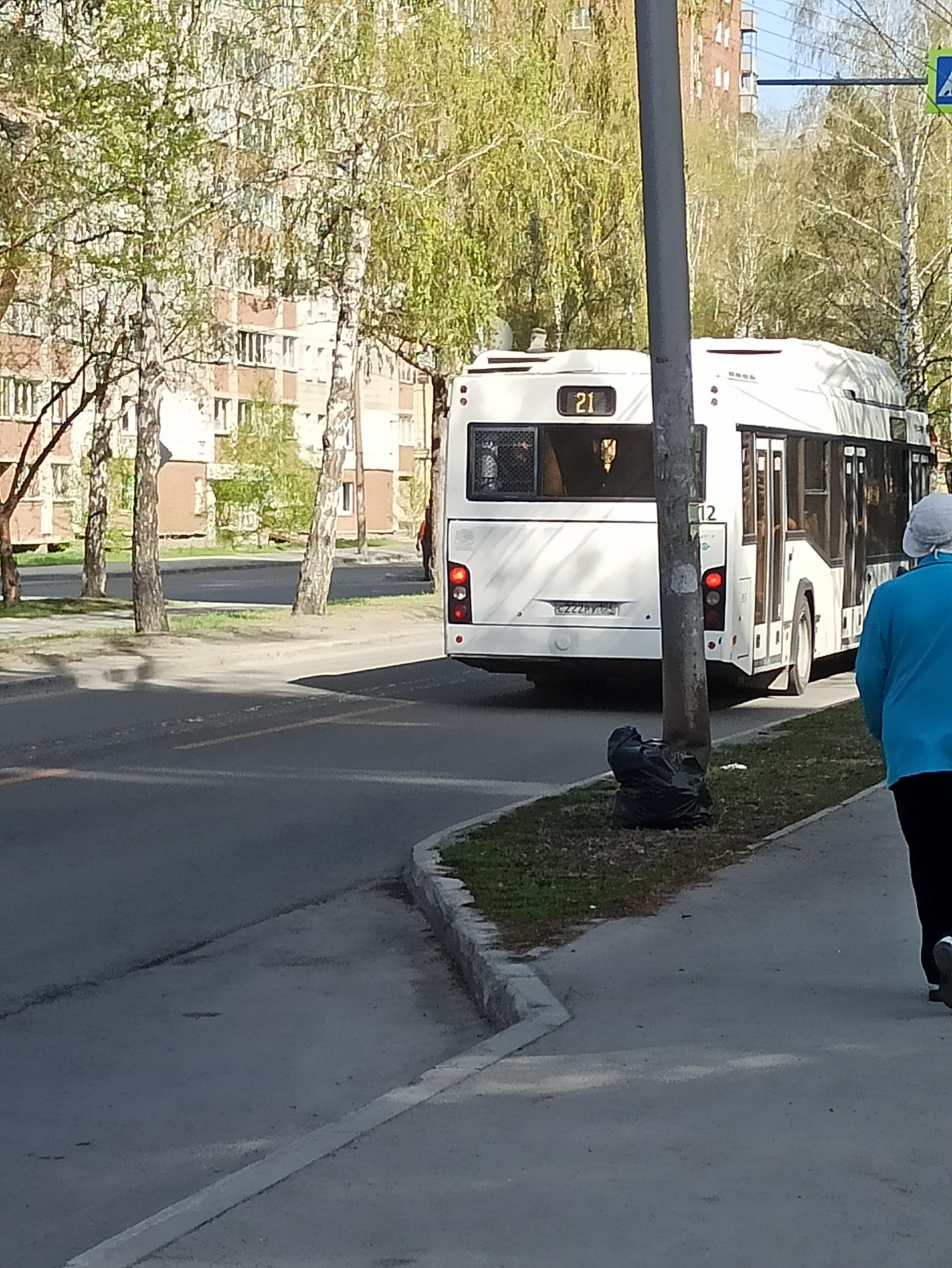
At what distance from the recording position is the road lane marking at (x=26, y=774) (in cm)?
1433

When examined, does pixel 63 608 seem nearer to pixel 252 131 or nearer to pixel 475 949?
pixel 252 131

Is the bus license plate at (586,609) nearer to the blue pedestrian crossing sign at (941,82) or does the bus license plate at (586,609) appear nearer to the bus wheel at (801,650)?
the bus wheel at (801,650)

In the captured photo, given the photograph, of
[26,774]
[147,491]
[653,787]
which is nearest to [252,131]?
[147,491]

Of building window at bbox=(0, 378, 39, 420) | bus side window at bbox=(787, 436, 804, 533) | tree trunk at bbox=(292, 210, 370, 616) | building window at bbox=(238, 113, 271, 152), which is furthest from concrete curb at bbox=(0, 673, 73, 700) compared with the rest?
building window at bbox=(0, 378, 39, 420)

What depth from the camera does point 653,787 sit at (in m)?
11.4

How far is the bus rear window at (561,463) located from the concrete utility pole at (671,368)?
297 inches

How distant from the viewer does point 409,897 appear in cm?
1059

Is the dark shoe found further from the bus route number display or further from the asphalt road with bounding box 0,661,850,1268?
the bus route number display

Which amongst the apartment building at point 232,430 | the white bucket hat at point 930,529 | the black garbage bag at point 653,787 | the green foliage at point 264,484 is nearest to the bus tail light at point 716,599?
the black garbage bag at point 653,787

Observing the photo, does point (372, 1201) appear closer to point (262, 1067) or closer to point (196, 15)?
point (262, 1067)

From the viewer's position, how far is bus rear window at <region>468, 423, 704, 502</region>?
66.1 ft

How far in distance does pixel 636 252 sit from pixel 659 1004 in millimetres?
29881

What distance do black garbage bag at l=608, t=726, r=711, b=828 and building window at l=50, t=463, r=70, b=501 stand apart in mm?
55557

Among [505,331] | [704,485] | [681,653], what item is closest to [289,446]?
[505,331]
